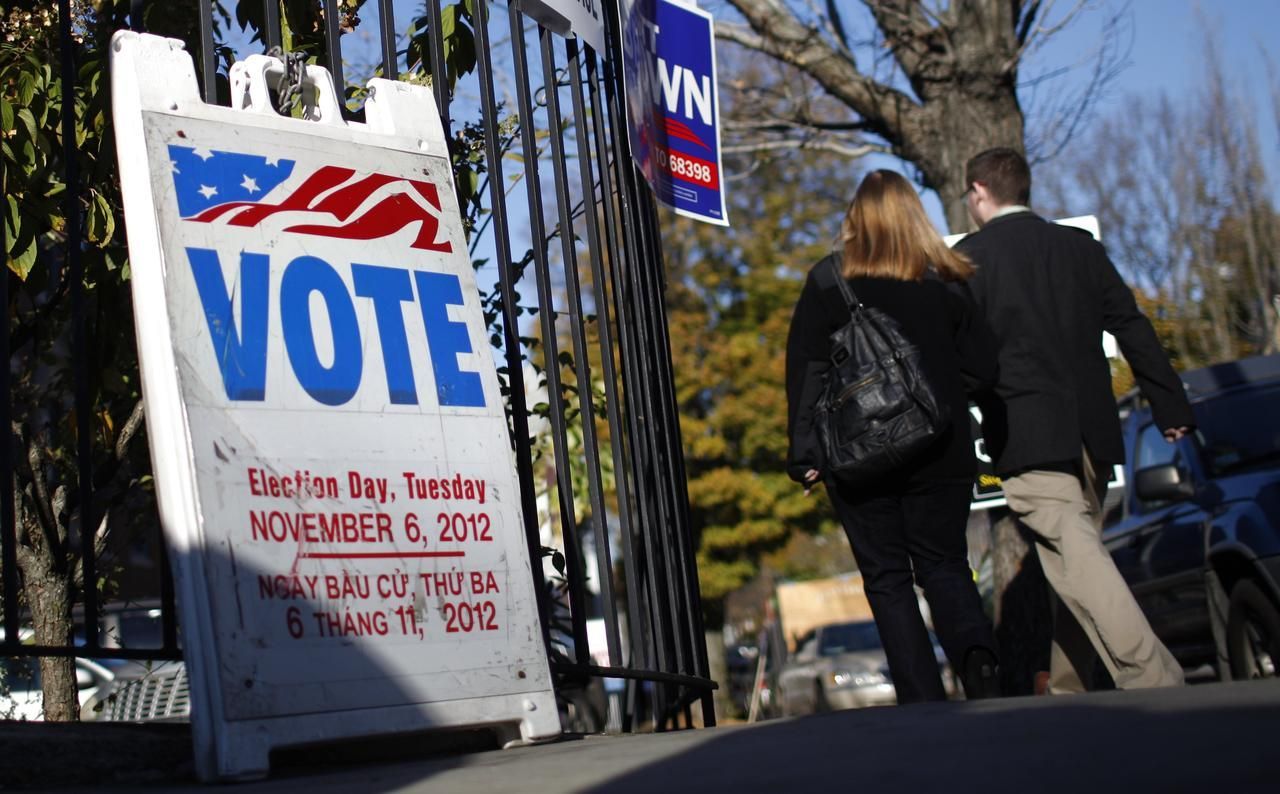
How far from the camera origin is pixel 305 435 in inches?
134

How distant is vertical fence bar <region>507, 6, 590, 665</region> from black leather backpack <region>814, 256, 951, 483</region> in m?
0.85

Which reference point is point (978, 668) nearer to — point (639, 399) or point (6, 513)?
point (639, 399)

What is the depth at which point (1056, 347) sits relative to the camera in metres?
5.21

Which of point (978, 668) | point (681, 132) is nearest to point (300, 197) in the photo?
point (978, 668)

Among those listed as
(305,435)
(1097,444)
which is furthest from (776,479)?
(305,435)

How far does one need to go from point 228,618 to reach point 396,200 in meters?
1.17

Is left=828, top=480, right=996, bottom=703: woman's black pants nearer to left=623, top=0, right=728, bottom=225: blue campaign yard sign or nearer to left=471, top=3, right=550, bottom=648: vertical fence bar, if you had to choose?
left=471, top=3, right=550, bottom=648: vertical fence bar

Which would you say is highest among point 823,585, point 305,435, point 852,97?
point 852,97

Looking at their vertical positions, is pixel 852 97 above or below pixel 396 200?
above

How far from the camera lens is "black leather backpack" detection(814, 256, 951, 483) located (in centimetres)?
462

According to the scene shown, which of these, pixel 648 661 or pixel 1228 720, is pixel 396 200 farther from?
pixel 1228 720

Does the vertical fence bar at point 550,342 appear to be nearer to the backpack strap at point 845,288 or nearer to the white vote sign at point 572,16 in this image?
the white vote sign at point 572,16

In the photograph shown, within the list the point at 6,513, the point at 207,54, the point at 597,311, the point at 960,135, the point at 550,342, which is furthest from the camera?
the point at 960,135

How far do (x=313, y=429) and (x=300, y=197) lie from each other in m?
0.57
